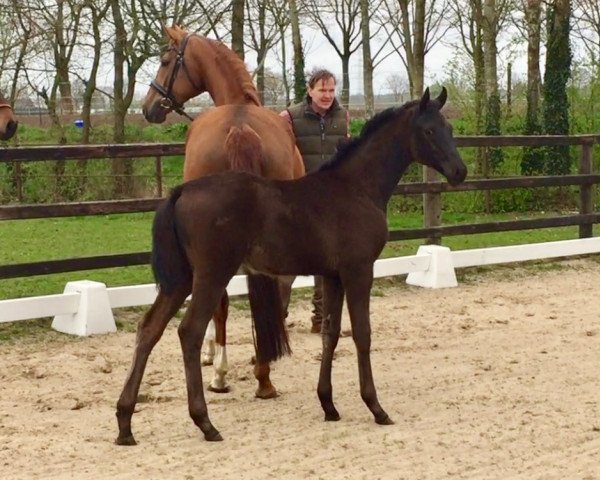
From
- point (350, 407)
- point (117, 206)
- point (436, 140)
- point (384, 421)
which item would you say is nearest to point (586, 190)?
point (117, 206)

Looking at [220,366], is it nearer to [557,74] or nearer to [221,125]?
[221,125]

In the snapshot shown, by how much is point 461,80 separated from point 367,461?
51.4 ft

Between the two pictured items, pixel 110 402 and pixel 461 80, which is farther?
pixel 461 80

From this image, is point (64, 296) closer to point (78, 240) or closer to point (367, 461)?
point (367, 461)

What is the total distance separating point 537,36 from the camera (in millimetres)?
19781

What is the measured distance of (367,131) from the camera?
4.94 meters

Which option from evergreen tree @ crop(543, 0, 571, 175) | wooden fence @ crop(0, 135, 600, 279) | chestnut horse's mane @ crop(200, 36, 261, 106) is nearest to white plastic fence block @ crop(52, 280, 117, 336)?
wooden fence @ crop(0, 135, 600, 279)

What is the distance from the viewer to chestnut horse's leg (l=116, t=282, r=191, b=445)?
4371 mm

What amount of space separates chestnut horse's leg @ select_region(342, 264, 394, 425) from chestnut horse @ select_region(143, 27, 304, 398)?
485 mm

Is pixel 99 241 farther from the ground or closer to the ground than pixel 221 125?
closer to the ground

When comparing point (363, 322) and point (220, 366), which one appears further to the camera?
point (220, 366)

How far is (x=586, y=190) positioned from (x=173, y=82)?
624cm

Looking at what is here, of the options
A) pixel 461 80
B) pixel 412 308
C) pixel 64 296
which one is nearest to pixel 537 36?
pixel 461 80

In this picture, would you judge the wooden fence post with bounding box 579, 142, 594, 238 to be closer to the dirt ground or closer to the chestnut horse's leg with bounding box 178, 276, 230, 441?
the dirt ground
